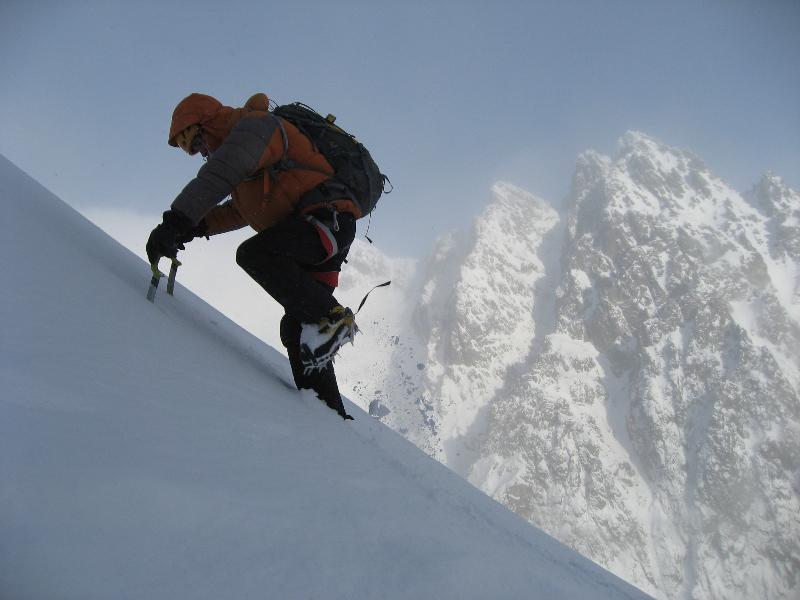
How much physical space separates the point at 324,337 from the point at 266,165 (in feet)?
3.00

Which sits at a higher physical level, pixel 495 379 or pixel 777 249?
pixel 777 249

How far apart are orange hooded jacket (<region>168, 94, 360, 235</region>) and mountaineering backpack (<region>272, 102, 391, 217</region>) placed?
6cm

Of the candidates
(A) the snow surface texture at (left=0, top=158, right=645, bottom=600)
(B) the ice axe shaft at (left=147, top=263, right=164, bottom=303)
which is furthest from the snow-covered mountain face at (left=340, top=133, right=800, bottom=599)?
(A) the snow surface texture at (left=0, top=158, right=645, bottom=600)

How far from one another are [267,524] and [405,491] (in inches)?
28.0

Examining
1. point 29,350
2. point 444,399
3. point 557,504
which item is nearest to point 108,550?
point 29,350

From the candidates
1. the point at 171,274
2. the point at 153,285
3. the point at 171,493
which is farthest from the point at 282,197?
the point at 171,493

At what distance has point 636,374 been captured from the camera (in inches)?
3300

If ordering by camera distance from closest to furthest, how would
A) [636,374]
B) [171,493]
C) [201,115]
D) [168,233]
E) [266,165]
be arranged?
[171,493] < [168,233] < [266,165] < [201,115] < [636,374]

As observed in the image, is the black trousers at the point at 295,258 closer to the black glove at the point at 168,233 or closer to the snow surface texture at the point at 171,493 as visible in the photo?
the black glove at the point at 168,233

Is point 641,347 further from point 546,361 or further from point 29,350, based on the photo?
point 29,350

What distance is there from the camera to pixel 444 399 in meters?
91.6

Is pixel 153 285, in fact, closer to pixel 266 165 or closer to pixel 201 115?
pixel 266 165

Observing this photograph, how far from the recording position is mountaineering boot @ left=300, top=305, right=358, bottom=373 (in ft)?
7.75

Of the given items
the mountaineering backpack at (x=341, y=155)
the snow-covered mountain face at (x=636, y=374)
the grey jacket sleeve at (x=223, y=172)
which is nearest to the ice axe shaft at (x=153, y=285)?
the grey jacket sleeve at (x=223, y=172)
